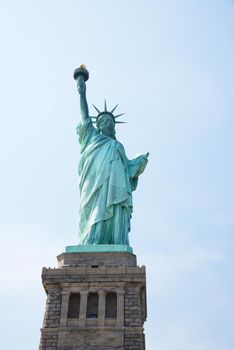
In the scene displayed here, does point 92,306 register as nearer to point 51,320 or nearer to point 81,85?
point 51,320

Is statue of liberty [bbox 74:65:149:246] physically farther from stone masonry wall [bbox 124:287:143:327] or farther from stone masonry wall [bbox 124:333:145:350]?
stone masonry wall [bbox 124:333:145:350]

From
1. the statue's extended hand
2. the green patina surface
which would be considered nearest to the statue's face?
the statue's extended hand

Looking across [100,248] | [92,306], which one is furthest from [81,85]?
[92,306]

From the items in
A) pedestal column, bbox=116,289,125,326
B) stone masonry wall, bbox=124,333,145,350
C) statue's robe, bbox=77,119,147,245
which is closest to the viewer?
stone masonry wall, bbox=124,333,145,350

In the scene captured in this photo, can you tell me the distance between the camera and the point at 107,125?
26.4m

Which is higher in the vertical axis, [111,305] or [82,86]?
[82,86]

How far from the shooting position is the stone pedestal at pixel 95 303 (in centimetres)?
1888

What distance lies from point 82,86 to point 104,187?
6211 mm

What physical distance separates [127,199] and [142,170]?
2.77 meters

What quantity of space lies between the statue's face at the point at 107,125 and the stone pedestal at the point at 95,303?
7.34 metres

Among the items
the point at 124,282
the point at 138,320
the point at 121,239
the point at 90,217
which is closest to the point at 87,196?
the point at 90,217

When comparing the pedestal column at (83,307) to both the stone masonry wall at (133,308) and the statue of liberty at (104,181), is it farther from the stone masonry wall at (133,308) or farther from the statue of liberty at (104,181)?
the statue of liberty at (104,181)

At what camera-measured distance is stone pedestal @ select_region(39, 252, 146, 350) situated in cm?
1888

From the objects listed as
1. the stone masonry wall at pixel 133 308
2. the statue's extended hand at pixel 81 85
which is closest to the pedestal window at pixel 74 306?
the stone masonry wall at pixel 133 308
